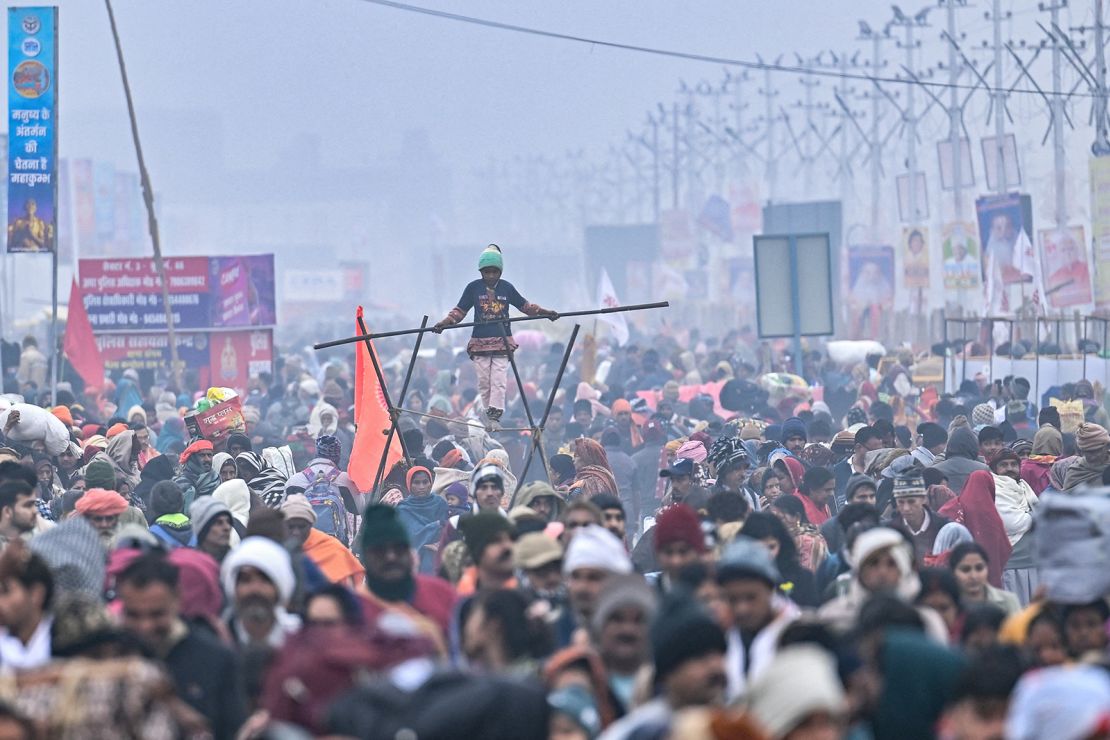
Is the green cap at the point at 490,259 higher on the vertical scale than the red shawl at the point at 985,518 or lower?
higher

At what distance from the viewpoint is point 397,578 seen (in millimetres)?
7488

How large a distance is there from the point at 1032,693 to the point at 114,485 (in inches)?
340

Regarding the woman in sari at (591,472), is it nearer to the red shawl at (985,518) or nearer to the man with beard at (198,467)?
the man with beard at (198,467)

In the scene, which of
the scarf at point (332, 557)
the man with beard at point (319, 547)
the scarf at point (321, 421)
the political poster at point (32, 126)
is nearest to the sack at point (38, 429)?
the scarf at point (321, 421)

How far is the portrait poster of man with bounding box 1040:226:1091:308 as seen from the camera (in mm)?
30766

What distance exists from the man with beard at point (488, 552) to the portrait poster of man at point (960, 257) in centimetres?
3595

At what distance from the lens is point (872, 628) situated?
581 centimetres

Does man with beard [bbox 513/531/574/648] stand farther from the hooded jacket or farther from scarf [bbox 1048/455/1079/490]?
scarf [bbox 1048/455/1079/490]

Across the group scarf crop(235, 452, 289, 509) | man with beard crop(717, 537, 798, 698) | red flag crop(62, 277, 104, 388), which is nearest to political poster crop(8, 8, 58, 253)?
red flag crop(62, 277, 104, 388)

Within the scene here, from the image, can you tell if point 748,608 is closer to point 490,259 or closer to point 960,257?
point 490,259

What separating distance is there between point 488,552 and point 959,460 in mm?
5991

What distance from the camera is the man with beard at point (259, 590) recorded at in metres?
6.98

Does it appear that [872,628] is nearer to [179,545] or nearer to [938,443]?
[179,545]

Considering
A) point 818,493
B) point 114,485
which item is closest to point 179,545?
point 114,485
